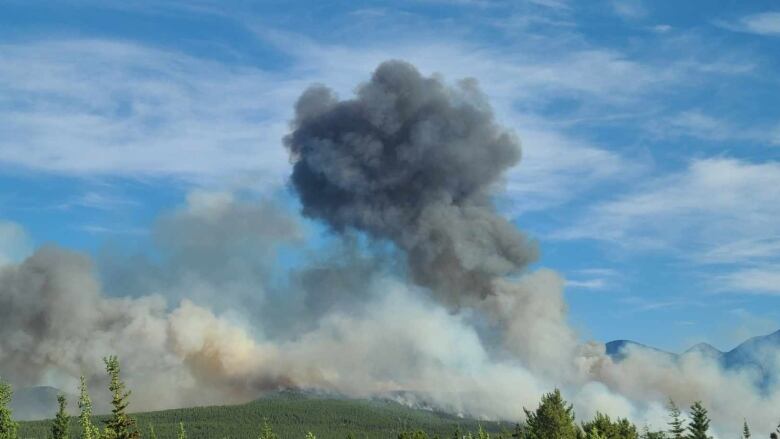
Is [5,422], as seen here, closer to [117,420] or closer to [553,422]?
[117,420]

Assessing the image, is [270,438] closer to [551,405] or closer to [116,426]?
[116,426]

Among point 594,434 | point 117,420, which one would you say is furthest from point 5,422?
point 594,434

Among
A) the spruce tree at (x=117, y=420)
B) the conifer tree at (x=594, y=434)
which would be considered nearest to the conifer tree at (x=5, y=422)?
the spruce tree at (x=117, y=420)

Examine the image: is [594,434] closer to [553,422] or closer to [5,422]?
[553,422]

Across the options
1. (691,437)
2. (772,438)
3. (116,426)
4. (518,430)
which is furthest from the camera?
(518,430)

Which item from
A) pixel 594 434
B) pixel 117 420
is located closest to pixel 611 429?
pixel 594 434

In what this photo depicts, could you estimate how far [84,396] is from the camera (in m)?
64.3

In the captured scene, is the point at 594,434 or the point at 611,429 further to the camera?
the point at 611,429

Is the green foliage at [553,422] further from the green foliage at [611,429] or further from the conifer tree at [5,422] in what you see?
the conifer tree at [5,422]

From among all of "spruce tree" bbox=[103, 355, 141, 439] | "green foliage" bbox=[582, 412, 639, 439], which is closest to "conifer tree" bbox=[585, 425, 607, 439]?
"green foliage" bbox=[582, 412, 639, 439]

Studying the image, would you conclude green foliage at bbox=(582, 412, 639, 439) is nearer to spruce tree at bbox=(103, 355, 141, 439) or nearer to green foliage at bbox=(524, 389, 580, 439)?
green foliage at bbox=(524, 389, 580, 439)

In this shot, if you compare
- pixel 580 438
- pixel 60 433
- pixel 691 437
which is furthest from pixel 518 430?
pixel 60 433

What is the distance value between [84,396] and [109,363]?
21.0 feet

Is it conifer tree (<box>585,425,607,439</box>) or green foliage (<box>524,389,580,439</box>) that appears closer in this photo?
conifer tree (<box>585,425,607,439</box>)
